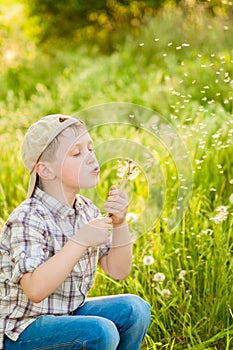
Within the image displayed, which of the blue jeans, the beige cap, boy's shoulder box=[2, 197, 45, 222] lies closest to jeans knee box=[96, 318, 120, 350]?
the blue jeans

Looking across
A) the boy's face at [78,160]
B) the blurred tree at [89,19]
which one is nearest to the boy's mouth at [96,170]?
the boy's face at [78,160]

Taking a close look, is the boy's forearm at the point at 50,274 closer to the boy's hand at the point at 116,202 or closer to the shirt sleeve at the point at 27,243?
the shirt sleeve at the point at 27,243

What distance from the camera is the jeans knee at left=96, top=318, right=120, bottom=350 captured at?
5.73 ft

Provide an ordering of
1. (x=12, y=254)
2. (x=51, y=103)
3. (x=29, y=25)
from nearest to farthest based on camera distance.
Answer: (x=12, y=254), (x=51, y=103), (x=29, y=25)

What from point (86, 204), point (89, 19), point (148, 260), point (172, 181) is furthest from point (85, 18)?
point (86, 204)

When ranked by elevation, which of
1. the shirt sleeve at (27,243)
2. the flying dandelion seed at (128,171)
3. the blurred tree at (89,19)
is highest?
the blurred tree at (89,19)

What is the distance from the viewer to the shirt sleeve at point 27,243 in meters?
1.71

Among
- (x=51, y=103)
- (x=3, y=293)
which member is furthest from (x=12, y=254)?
(x=51, y=103)

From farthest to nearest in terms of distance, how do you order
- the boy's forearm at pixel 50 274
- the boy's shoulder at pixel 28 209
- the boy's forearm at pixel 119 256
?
the boy's forearm at pixel 119 256 → the boy's shoulder at pixel 28 209 → the boy's forearm at pixel 50 274

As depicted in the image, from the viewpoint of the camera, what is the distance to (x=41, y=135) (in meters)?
1.81

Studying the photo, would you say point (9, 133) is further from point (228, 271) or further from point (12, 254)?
point (12, 254)

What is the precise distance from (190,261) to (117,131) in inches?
50.4

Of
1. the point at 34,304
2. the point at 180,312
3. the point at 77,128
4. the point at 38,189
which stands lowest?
the point at 180,312

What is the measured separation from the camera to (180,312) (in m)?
2.35
